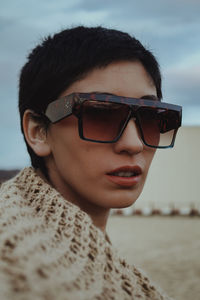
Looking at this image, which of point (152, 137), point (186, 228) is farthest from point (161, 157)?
point (152, 137)

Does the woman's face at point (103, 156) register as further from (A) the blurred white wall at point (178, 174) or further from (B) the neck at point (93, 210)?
(A) the blurred white wall at point (178, 174)

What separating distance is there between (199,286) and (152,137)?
7.03 metres

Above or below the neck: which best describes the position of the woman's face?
above

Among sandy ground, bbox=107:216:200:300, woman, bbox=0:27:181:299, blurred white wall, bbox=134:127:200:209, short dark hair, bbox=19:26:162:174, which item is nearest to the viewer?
woman, bbox=0:27:181:299

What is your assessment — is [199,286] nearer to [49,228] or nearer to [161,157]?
[49,228]

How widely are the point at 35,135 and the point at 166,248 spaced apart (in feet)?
35.5

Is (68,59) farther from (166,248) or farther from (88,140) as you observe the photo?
(166,248)

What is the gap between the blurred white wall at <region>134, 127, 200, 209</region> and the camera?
71.3ft

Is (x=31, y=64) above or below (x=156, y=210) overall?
above

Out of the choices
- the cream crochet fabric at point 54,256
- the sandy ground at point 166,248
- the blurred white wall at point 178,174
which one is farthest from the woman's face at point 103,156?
the blurred white wall at point 178,174

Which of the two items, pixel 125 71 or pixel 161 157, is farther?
pixel 161 157

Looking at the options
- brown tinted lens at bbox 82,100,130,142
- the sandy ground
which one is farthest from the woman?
the sandy ground

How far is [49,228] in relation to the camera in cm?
Answer: 118

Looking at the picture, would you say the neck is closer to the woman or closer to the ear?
the woman
